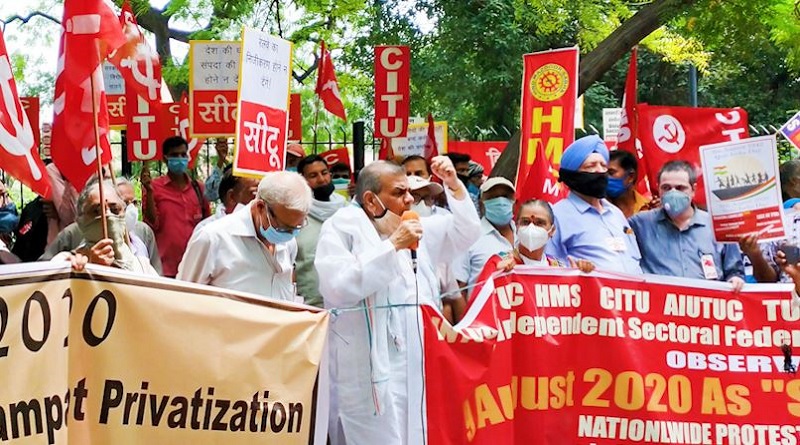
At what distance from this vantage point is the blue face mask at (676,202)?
285 inches

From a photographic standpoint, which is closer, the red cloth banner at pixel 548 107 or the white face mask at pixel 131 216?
the white face mask at pixel 131 216

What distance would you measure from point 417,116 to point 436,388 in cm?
1432

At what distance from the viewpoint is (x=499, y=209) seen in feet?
23.9

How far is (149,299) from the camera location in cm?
486

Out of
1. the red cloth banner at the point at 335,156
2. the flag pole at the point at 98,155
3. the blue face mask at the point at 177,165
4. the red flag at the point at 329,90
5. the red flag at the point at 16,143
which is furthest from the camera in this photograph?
the red flag at the point at 329,90

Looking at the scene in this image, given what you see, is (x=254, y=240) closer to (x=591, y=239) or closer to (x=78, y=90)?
(x=78, y=90)

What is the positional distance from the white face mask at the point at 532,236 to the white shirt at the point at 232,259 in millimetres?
1493

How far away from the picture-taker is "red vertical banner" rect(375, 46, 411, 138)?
455 inches

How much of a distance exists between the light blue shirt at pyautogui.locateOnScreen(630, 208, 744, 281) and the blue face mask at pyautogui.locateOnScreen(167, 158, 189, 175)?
12.9 ft

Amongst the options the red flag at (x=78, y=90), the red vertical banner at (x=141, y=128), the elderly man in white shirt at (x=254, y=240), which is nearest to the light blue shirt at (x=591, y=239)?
the elderly man in white shirt at (x=254, y=240)

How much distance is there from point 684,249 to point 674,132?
10.3ft

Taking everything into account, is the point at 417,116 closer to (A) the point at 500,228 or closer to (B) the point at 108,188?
(A) the point at 500,228

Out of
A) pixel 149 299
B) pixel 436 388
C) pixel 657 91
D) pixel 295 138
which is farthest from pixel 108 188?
pixel 657 91

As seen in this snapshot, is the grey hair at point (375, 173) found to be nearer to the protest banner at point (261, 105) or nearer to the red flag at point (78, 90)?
the red flag at point (78, 90)
